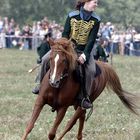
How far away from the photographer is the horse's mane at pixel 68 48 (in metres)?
9.00

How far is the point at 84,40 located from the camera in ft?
32.7

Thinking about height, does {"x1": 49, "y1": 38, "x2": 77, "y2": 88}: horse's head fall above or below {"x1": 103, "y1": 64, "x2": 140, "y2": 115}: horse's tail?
above

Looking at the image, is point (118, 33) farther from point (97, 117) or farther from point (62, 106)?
point (62, 106)

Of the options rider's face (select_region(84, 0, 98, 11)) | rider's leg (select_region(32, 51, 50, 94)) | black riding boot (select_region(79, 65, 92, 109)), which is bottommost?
black riding boot (select_region(79, 65, 92, 109))

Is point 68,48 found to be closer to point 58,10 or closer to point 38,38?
point 38,38

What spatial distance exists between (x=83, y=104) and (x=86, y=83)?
355 millimetres

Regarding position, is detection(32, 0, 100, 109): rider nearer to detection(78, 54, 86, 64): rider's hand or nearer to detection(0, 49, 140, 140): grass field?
detection(78, 54, 86, 64): rider's hand

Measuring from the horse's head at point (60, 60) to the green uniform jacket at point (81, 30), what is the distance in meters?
0.59

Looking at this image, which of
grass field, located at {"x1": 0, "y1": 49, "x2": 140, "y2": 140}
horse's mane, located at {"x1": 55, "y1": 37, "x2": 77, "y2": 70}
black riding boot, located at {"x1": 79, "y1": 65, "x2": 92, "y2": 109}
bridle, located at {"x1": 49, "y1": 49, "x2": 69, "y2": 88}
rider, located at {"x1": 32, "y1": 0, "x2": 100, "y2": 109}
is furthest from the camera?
grass field, located at {"x1": 0, "y1": 49, "x2": 140, "y2": 140}

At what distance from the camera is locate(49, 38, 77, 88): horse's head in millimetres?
8812

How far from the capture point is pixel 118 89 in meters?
12.0

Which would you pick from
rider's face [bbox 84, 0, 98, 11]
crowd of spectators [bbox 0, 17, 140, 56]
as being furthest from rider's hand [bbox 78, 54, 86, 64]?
crowd of spectators [bbox 0, 17, 140, 56]

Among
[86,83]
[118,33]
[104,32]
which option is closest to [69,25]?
[86,83]

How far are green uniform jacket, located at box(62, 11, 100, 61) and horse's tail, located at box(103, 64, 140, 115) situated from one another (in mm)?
1783
